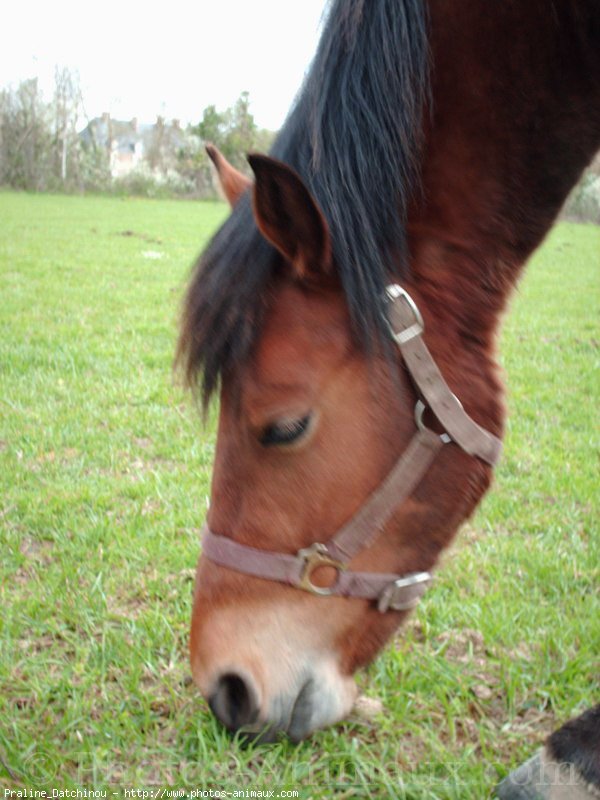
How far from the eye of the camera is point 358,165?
4.02ft

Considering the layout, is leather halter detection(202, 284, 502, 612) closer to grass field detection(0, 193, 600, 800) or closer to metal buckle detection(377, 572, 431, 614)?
metal buckle detection(377, 572, 431, 614)

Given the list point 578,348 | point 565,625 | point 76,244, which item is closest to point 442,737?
point 565,625

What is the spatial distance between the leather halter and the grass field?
1.46 ft

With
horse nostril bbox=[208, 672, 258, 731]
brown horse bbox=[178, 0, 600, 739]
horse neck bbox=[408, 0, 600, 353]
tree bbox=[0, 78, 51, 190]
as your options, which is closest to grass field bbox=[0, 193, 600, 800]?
horse nostril bbox=[208, 672, 258, 731]

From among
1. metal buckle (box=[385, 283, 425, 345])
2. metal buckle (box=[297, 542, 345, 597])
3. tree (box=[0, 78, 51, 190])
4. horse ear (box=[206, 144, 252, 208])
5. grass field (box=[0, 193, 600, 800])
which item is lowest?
grass field (box=[0, 193, 600, 800])

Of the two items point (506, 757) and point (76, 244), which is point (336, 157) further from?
point (76, 244)

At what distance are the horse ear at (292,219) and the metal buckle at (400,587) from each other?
682mm

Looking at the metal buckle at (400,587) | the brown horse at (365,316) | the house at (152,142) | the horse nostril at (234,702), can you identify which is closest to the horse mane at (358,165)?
the brown horse at (365,316)

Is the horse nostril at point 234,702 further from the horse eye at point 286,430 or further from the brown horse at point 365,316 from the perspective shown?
the horse eye at point 286,430

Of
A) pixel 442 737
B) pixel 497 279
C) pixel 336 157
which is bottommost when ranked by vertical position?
pixel 442 737

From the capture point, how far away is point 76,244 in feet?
39.9

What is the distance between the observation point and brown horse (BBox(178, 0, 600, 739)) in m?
1.23

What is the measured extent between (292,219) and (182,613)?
1520 millimetres

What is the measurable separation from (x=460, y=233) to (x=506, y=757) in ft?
4.45
